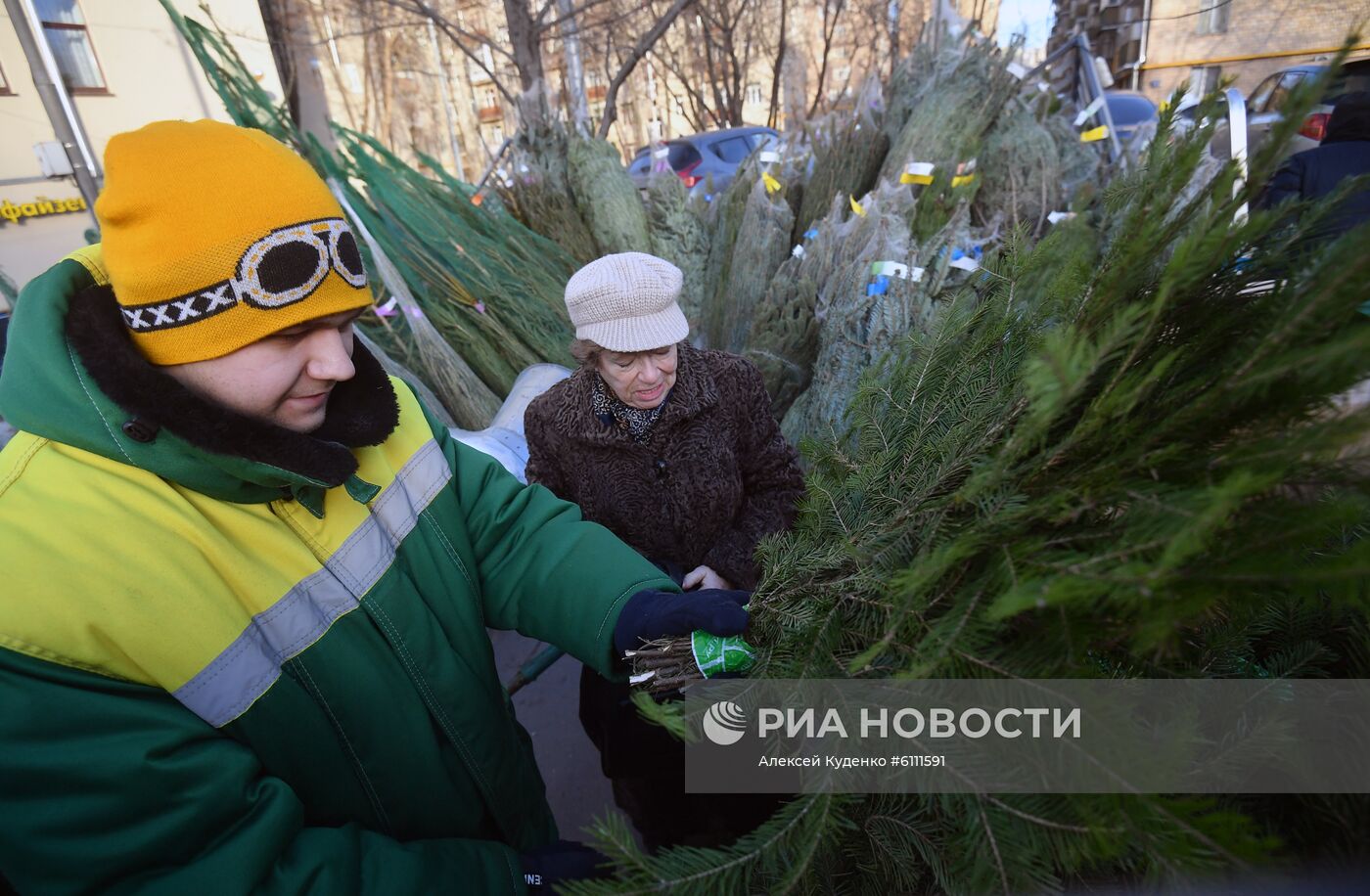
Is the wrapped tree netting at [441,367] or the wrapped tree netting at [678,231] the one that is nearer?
the wrapped tree netting at [441,367]

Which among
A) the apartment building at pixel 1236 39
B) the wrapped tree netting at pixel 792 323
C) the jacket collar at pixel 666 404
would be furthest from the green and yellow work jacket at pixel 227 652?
the apartment building at pixel 1236 39

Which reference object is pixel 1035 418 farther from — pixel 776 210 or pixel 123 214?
pixel 776 210

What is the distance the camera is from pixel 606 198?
4.22m

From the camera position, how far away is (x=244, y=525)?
98cm

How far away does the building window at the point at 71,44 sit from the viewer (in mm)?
9180

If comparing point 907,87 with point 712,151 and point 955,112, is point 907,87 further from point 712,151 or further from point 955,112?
point 712,151

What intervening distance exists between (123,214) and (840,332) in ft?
7.18

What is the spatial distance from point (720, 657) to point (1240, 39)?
20078mm

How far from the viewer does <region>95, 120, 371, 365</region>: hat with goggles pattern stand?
0.90 meters

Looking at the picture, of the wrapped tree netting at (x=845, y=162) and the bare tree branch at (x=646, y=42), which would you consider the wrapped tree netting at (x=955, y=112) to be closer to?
the wrapped tree netting at (x=845, y=162)

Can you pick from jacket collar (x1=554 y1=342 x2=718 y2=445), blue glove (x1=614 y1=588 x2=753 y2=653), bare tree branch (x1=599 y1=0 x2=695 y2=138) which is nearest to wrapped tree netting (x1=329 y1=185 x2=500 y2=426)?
jacket collar (x1=554 y1=342 x2=718 y2=445)

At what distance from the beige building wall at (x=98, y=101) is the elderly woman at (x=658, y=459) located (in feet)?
32.2

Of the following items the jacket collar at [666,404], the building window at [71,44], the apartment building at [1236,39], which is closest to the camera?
the jacket collar at [666,404]

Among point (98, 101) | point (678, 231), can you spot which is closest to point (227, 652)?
point (678, 231)
